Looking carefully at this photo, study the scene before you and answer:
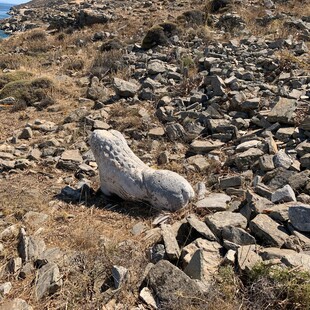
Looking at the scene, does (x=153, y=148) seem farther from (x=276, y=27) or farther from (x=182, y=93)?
(x=276, y=27)

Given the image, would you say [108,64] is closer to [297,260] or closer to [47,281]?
[47,281]

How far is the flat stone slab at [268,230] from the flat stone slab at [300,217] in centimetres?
13

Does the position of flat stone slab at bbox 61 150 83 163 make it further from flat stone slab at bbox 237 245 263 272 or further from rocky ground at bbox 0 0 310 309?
flat stone slab at bbox 237 245 263 272

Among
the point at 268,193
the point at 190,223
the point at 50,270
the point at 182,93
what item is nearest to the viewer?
the point at 50,270

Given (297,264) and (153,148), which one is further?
(153,148)

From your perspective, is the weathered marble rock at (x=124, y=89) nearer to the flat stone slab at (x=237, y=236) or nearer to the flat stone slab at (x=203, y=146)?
the flat stone slab at (x=203, y=146)

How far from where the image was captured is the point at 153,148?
19.0 feet

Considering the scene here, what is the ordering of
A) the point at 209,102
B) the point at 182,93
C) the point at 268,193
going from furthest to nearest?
the point at 182,93
the point at 209,102
the point at 268,193

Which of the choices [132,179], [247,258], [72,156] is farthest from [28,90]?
[247,258]

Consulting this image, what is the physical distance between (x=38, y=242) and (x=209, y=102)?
13.9 feet

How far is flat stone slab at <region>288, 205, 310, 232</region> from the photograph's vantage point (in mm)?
3332

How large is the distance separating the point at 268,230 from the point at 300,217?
1.08 ft

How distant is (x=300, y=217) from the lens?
335 cm

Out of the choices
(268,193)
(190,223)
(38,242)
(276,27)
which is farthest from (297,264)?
(276,27)
